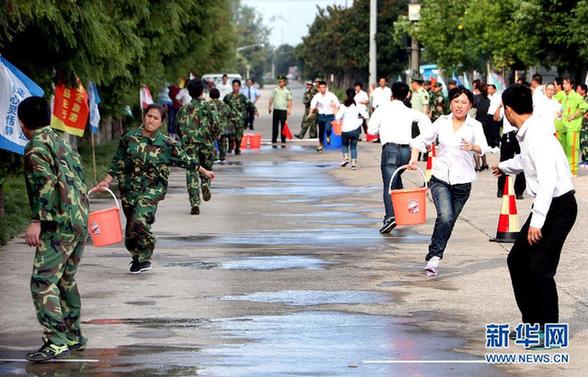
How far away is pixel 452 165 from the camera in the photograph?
490 inches

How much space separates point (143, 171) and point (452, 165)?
280 centimetres

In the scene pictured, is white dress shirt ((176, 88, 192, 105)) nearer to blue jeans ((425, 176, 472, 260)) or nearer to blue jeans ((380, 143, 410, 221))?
blue jeans ((380, 143, 410, 221))

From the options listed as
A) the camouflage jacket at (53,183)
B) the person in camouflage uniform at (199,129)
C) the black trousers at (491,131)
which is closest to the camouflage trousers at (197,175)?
the person in camouflage uniform at (199,129)

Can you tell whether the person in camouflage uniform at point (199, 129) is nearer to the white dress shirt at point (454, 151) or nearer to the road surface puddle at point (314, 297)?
the white dress shirt at point (454, 151)

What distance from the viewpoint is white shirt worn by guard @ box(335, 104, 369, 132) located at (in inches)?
1081

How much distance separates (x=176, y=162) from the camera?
12.7 meters

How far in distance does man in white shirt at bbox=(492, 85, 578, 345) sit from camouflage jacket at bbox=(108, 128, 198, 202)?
168 inches

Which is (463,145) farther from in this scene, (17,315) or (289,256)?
(17,315)

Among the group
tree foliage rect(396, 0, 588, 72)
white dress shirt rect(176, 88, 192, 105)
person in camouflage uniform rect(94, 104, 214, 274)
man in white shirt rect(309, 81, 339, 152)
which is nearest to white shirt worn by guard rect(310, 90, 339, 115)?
man in white shirt rect(309, 81, 339, 152)

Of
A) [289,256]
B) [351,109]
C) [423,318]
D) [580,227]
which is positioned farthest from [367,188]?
[423,318]

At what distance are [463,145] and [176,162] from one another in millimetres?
2588

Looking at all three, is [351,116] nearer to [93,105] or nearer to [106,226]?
[93,105]

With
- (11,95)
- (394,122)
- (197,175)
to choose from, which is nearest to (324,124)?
(197,175)

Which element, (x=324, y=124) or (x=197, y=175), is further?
(x=324, y=124)
